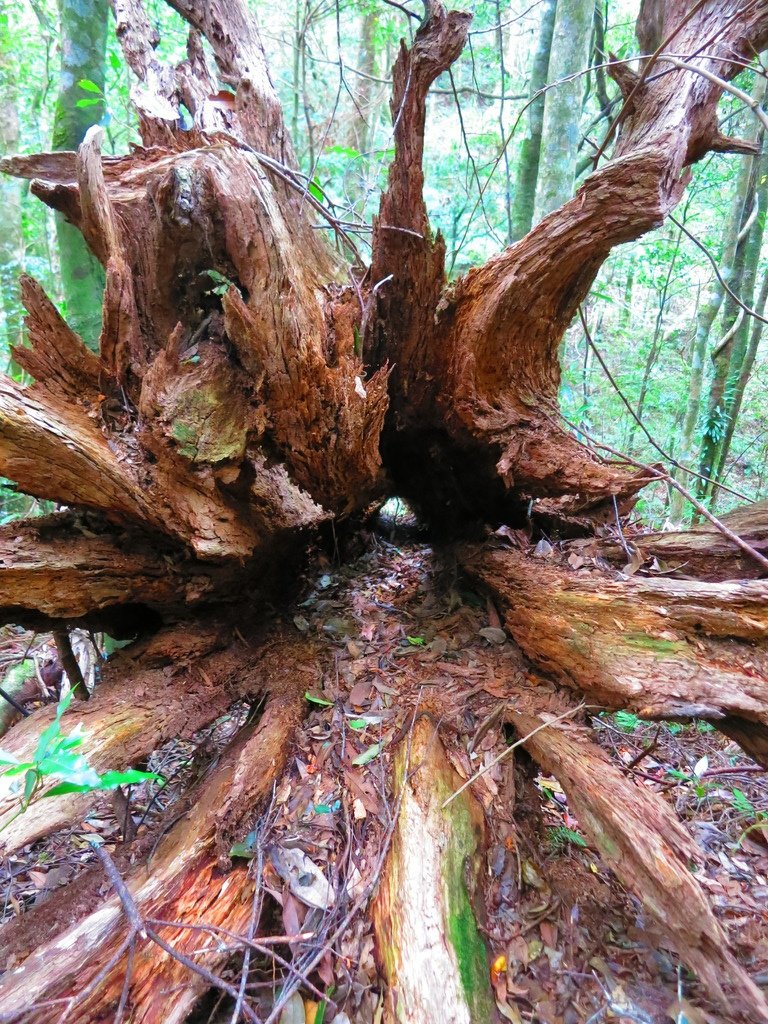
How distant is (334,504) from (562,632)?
4.18ft

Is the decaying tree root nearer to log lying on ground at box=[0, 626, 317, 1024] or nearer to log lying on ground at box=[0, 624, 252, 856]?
log lying on ground at box=[0, 626, 317, 1024]

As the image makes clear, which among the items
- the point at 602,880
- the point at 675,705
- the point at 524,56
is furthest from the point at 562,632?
the point at 524,56

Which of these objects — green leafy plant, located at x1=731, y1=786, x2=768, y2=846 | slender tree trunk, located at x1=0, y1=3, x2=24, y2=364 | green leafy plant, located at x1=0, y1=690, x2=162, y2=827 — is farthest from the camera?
slender tree trunk, located at x1=0, y1=3, x2=24, y2=364

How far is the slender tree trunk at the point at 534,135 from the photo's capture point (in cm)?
609

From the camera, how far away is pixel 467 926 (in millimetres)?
1566

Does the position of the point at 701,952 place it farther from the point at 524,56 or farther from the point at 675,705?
the point at 524,56

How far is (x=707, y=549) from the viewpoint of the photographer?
2.18 m

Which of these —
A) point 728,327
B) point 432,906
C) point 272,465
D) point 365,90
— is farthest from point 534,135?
point 432,906

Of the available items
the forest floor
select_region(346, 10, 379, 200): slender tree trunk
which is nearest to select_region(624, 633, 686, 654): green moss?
the forest floor

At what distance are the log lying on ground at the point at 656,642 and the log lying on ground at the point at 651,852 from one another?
23 centimetres

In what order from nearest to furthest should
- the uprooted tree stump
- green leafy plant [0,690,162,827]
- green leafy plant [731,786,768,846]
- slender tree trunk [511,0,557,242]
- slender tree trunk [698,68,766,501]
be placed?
green leafy plant [0,690,162,827]
the uprooted tree stump
green leafy plant [731,786,768,846]
slender tree trunk [511,0,557,242]
slender tree trunk [698,68,766,501]

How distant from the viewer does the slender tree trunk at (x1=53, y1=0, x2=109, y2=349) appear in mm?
3791

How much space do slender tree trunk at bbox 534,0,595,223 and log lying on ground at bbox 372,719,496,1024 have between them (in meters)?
4.55

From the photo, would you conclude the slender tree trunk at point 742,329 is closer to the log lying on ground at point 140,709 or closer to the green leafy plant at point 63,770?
the log lying on ground at point 140,709
